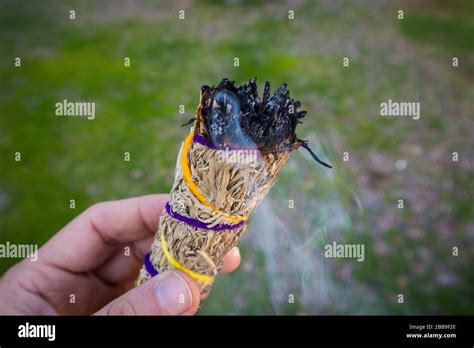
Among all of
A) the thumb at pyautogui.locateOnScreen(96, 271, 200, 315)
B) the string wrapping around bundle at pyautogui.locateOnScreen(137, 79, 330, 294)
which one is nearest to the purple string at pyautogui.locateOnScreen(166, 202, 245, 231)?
the string wrapping around bundle at pyautogui.locateOnScreen(137, 79, 330, 294)

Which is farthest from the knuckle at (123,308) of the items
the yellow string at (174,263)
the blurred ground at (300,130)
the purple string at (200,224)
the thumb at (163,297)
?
the blurred ground at (300,130)

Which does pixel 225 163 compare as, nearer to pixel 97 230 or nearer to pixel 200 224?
pixel 200 224

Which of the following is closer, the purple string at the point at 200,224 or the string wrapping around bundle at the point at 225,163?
the string wrapping around bundle at the point at 225,163

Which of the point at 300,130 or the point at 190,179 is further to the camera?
the point at 300,130

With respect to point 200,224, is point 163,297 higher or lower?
lower

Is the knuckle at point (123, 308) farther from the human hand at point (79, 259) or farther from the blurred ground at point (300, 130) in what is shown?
the blurred ground at point (300, 130)

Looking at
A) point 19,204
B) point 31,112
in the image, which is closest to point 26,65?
point 31,112

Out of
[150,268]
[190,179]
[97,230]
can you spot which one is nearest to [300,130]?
[97,230]
